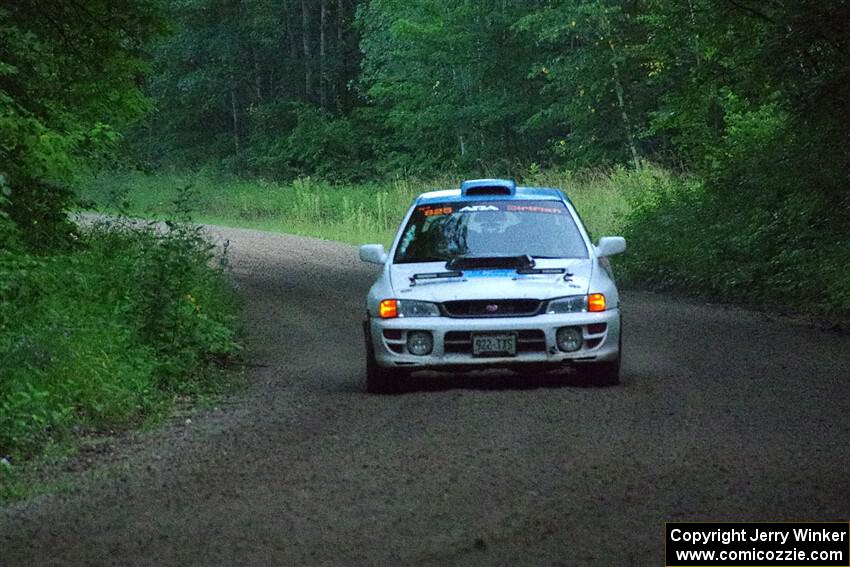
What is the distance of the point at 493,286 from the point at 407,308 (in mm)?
685

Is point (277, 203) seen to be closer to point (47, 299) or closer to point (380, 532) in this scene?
point (47, 299)

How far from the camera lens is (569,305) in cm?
1287

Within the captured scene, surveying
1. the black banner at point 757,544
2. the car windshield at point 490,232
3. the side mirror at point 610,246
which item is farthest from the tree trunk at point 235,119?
the black banner at point 757,544

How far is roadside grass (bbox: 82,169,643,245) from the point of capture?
33406 mm

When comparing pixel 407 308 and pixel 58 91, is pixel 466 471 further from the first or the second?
pixel 58 91

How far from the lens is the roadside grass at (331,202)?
33.4 meters

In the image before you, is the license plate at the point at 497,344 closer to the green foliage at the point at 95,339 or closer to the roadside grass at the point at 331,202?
the green foliage at the point at 95,339

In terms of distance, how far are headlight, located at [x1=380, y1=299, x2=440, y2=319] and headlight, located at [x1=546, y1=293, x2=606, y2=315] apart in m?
0.89

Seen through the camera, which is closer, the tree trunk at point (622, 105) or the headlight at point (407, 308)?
the headlight at point (407, 308)

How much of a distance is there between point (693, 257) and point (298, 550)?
57.7ft

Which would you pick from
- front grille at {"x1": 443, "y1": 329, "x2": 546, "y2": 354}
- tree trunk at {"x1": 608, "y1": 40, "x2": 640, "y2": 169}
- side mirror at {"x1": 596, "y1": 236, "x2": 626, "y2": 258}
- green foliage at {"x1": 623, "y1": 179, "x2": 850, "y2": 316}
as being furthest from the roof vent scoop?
tree trunk at {"x1": 608, "y1": 40, "x2": 640, "y2": 169}

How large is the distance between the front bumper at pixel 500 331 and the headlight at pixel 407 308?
0.17ft

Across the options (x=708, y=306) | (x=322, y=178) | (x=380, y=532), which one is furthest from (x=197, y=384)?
(x=322, y=178)

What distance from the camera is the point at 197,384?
14109 mm
